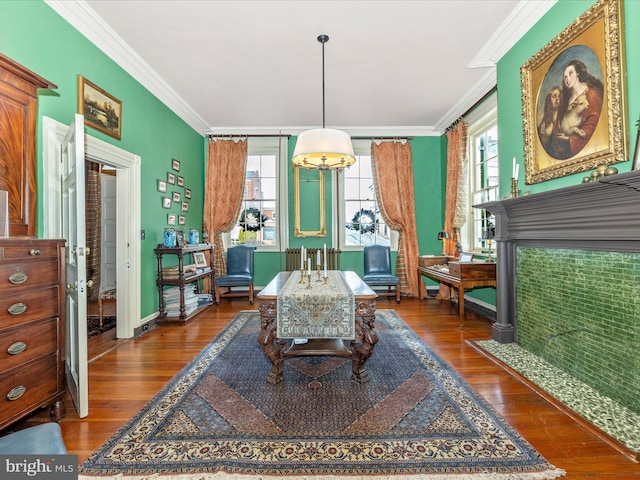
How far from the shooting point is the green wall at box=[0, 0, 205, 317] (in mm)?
2422

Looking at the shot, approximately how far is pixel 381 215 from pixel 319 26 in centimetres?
361

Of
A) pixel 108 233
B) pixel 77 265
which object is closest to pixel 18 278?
pixel 77 265

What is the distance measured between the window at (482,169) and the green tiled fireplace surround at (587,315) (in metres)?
1.63

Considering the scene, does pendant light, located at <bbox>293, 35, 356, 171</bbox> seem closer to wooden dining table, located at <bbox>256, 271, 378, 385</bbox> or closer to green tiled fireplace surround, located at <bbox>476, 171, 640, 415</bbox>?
wooden dining table, located at <bbox>256, 271, 378, 385</bbox>

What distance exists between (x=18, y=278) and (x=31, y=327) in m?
0.31

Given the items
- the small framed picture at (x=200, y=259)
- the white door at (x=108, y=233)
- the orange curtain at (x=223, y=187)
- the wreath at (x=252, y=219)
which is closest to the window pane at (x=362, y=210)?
the wreath at (x=252, y=219)

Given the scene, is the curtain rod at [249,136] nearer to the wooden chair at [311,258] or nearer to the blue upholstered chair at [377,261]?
the wooden chair at [311,258]

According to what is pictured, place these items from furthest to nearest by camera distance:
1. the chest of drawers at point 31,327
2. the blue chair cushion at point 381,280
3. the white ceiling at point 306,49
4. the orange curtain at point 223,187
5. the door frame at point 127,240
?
the orange curtain at point 223,187 → the blue chair cushion at point 381,280 → the door frame at point 127,240 → the white ceiling at point 306,49 → the chest of drawers at point 31,327

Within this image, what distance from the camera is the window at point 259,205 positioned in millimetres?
6309

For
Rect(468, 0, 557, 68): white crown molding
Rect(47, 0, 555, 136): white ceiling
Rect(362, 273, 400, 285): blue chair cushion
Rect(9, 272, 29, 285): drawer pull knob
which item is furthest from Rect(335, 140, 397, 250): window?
Rect(9, 272, 29, 285): drawer pull knob

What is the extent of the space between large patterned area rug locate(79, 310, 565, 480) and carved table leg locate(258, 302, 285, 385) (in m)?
0.11

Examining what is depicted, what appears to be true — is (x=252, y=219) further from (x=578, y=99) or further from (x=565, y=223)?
(x=578, y=99)

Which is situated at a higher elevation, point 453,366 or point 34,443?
point 34,443

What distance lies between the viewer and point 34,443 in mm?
1203
